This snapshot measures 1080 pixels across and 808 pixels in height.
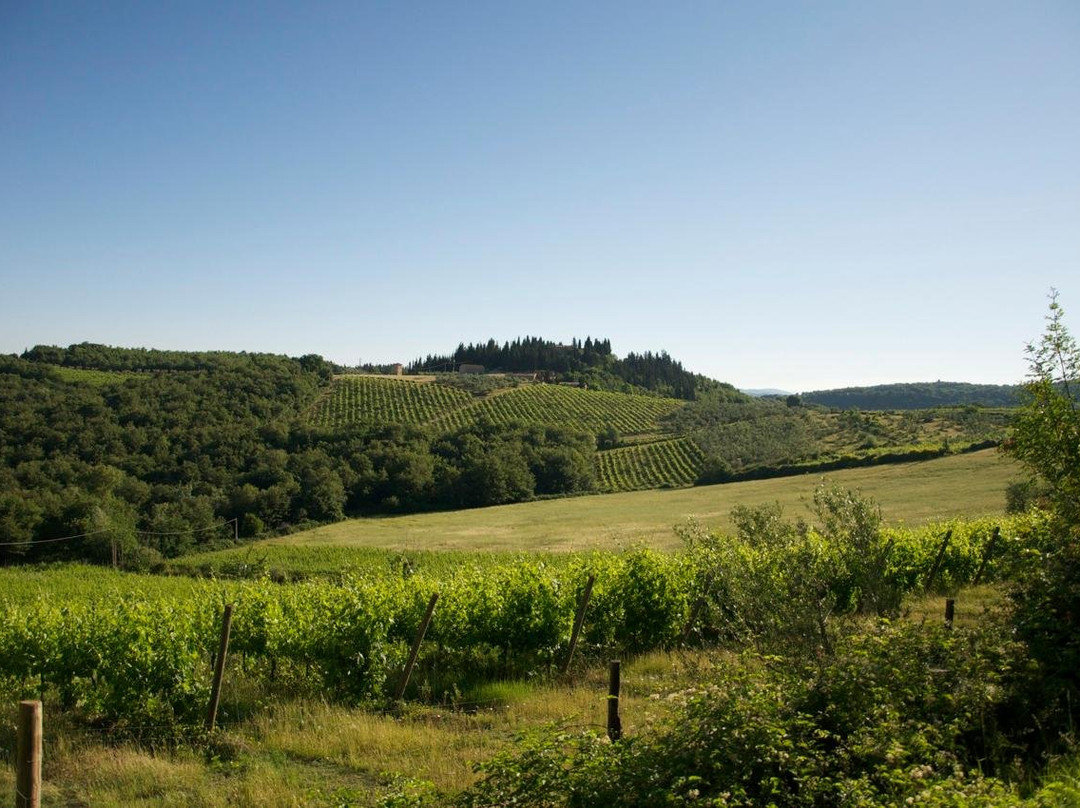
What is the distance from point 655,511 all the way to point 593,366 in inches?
4171

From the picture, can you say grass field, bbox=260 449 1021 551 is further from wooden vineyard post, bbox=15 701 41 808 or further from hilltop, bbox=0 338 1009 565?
wooden vineyard post, bbox=15 701 41 808

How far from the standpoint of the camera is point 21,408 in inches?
3110

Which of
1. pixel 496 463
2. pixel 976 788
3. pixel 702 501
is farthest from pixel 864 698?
pixel 496 463

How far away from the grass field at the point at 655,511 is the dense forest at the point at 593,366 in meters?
76.4

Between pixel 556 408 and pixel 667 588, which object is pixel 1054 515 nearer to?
pixel 667 588

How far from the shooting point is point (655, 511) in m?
55.0

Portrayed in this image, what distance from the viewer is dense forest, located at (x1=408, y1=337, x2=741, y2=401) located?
14612 cm

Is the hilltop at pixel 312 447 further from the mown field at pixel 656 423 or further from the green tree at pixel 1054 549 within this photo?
the green tree at pixel 1054 549

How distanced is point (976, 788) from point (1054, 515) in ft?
19.9

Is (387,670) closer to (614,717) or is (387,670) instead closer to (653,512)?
(614,717)

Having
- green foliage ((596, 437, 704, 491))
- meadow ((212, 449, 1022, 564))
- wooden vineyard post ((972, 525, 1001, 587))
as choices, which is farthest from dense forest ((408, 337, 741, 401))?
wooden vineyard post ((972, 525, 1001, 587))

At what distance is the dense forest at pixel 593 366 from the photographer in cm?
14612

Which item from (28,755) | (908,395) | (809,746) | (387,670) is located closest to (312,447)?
(387,670)

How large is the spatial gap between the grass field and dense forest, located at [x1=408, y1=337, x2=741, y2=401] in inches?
3009
